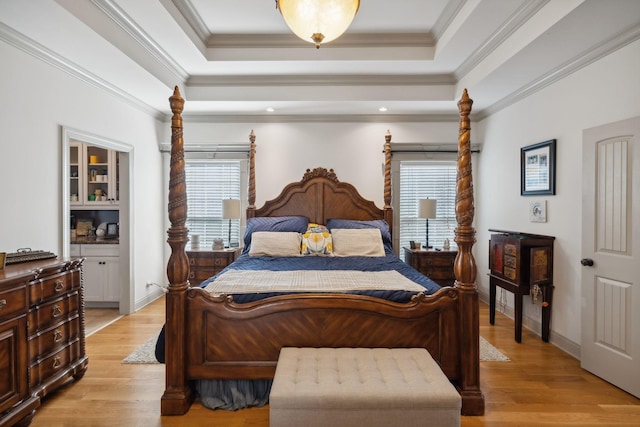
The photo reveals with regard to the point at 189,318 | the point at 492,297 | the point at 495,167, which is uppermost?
the point at 495,167

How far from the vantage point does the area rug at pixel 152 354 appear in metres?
3.01

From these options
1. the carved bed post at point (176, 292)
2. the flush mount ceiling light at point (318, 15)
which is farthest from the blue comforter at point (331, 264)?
the flush mount ceiling light at point (318, 15)

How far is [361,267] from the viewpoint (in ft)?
10.7

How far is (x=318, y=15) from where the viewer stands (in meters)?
2.08

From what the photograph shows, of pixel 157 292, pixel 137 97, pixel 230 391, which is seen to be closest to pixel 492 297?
pixel 230 391

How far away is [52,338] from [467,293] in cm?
278

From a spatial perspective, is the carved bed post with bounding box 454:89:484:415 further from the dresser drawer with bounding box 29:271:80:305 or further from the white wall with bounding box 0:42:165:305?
the white wall with bounding box 0:42:165:305

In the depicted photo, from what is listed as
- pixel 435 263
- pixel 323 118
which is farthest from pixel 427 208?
pixel 323 118

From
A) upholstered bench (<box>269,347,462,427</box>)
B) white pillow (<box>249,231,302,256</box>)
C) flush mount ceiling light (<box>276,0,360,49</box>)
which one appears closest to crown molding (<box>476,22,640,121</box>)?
flush mount ceiling light (<box>276,0,360,49</box>)

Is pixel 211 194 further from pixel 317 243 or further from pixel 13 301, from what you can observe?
pixel 13 301

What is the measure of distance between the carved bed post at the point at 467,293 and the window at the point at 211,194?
3.36 metres

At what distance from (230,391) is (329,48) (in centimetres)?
→ 323

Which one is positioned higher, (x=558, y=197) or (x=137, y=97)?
(x=137, y=97)

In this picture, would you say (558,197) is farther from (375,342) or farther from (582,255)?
(375,342)
